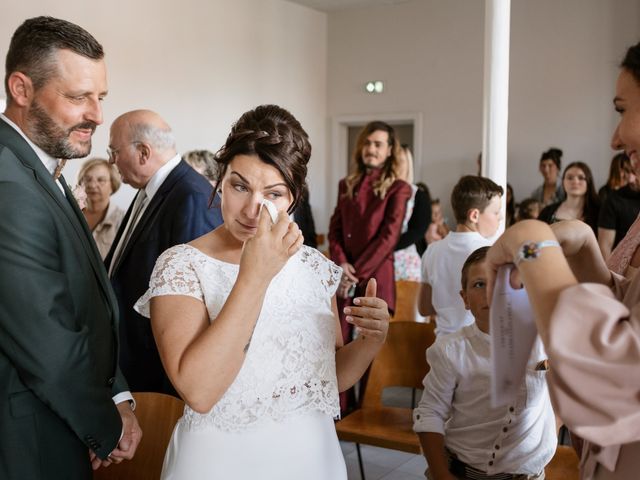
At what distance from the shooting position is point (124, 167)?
3.11m

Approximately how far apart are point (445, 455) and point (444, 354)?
322mm

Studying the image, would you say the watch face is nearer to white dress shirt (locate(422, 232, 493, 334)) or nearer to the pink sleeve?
the pink sleeve

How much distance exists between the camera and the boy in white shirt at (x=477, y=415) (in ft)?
6.66

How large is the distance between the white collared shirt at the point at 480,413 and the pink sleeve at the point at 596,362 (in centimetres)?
101

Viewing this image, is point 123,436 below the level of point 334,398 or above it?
below

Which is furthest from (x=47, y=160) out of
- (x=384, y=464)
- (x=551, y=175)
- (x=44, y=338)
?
(x=551, y=175)

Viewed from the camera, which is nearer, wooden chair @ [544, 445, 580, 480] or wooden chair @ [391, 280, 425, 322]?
wooden chair @ [544, 445, 580, 480]

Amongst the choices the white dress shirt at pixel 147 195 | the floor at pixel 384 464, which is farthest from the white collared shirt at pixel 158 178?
the floor at pixel 384 464

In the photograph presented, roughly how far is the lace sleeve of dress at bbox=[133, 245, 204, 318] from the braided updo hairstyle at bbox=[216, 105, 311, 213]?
0.86 ft

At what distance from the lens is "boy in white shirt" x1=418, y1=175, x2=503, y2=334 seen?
3.42 metres

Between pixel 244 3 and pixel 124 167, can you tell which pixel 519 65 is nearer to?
pixel 244 3

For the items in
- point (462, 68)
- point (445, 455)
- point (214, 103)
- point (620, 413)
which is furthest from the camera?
point (462, 68)

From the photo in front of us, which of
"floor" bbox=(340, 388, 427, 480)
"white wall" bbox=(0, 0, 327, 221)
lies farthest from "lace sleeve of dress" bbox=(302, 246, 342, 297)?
"white wall" bbox=(0, 0, 327, 221)

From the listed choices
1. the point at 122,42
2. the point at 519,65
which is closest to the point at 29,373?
the point at 122,42
